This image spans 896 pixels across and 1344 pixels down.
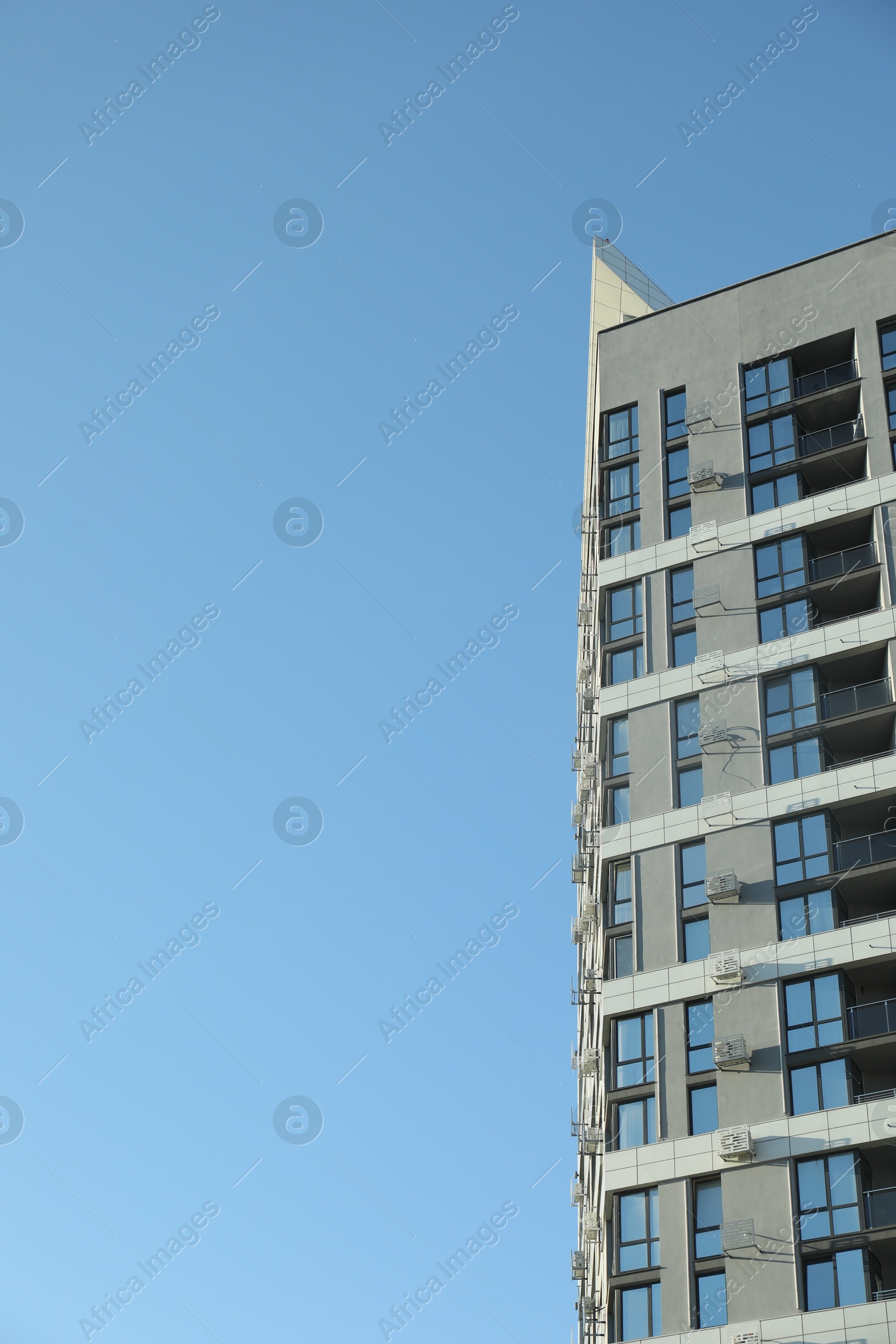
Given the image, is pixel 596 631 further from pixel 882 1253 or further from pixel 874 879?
pixel 882 1253

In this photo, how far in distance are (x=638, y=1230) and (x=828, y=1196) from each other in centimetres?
551

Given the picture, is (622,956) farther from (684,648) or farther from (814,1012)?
(684,648)

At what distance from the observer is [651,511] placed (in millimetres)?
55000

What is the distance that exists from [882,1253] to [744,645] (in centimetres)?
1922

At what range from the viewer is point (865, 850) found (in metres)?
45.5

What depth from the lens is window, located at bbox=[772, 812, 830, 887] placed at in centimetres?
4528

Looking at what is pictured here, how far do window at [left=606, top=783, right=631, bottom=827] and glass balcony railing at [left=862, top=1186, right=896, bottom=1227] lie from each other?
13989 millimetres

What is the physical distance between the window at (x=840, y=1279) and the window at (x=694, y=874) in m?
11.0

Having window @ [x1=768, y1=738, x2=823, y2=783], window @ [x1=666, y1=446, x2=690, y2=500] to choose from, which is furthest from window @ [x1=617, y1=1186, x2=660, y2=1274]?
window @ [x1=666, y1=446, x2=690, y2=500]

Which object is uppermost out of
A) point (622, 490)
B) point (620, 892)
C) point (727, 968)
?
point (622, 490)

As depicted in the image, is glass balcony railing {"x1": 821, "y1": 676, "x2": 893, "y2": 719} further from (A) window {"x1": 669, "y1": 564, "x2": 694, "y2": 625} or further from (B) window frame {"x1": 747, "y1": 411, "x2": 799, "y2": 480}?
(B) window frame {"x1": 747, "y1": 411, "x2": 799, "y2": 480}

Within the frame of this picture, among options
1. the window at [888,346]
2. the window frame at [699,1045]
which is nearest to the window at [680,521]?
the window at [888,346]

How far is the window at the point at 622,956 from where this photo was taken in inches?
1847

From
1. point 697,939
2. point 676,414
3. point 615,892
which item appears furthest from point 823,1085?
point 676,414
